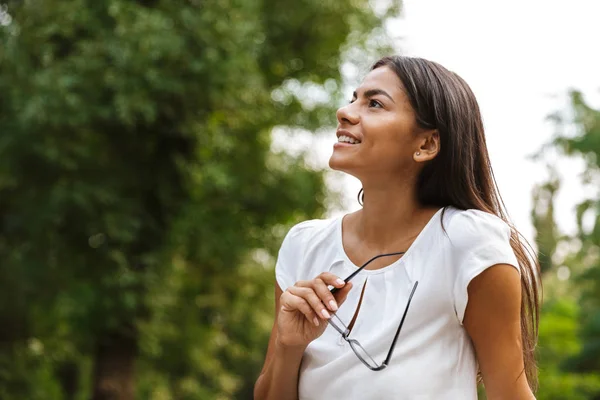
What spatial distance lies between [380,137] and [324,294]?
0.45m

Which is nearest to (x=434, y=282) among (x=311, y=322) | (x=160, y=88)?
(x=311, y=322)

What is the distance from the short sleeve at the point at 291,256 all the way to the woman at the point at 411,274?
0.04 ft

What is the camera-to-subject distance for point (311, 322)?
2.19 meters

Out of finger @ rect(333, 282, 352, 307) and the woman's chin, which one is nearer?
finger @ rect(333, 282, 352, 307)

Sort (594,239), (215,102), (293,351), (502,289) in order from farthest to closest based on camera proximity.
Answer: (594,239)
(215,102)
(293,351)
(502,289)

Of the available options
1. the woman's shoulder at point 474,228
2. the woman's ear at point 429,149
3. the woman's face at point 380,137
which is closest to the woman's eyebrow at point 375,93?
the woman's face at point 380,137

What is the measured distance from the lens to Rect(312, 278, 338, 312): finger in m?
2.10

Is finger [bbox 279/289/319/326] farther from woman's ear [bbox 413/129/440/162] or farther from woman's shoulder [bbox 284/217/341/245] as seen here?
woman's ear [bbox 413/129/440/162]

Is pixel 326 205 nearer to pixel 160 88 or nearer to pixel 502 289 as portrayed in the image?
pixel 160 88

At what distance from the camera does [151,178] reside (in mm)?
11812

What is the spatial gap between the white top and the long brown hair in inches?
3.3

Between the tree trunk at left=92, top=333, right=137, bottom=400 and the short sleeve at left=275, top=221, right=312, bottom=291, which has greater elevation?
the short sleeve at left=275, top=221, right=312, bottom=291

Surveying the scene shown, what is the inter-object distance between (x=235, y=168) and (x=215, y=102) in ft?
5.05

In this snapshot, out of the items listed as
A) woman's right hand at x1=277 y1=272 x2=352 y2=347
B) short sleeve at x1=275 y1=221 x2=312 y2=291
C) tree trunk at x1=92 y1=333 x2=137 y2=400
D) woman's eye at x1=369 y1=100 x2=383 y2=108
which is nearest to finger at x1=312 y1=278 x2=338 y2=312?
woman's right hand at x1=277 y1=272 x2=352 y2=347
